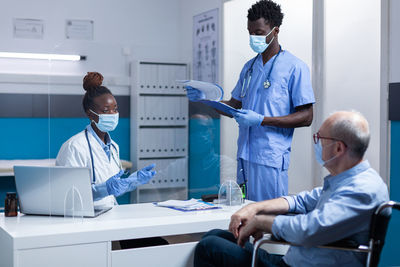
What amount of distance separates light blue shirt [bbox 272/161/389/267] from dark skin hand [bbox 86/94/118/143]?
90cm

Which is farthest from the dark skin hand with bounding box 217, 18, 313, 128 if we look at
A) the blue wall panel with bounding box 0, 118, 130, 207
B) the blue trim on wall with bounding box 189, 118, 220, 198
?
the blue wall panel with bounding box 0, 118, 130, 207

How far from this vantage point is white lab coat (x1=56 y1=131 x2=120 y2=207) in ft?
7.09

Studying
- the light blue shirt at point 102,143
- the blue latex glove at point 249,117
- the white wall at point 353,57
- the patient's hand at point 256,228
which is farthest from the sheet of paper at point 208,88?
the white wall at point 353,57

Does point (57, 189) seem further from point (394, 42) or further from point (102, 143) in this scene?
point (394, 42)

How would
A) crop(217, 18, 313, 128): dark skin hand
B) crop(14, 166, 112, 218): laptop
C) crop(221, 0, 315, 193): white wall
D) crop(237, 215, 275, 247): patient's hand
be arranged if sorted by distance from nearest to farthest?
crop(237, 215, 275, 247): patient's hand, crop(14, 166, 112, 218): laptop, crop(217, 18, 313, 128): dark skin hand, crop(221, 0, 315, 193): white wall

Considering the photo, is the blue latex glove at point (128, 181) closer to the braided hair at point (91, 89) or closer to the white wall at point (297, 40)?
the braided hair at point (91, 89)

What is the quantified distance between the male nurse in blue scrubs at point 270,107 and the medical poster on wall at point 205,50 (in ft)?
0.62

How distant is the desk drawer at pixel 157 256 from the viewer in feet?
6.35

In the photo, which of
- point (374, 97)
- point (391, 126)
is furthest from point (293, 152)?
point (391, 126)

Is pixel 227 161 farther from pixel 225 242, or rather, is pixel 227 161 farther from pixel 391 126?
pixel 391 126

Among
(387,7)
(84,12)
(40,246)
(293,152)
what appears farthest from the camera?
(84,12)

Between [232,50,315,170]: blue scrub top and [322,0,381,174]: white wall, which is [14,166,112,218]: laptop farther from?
[322,0,381,174]: white wall

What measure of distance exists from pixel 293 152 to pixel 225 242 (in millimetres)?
2227

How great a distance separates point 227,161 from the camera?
2.68 meters
